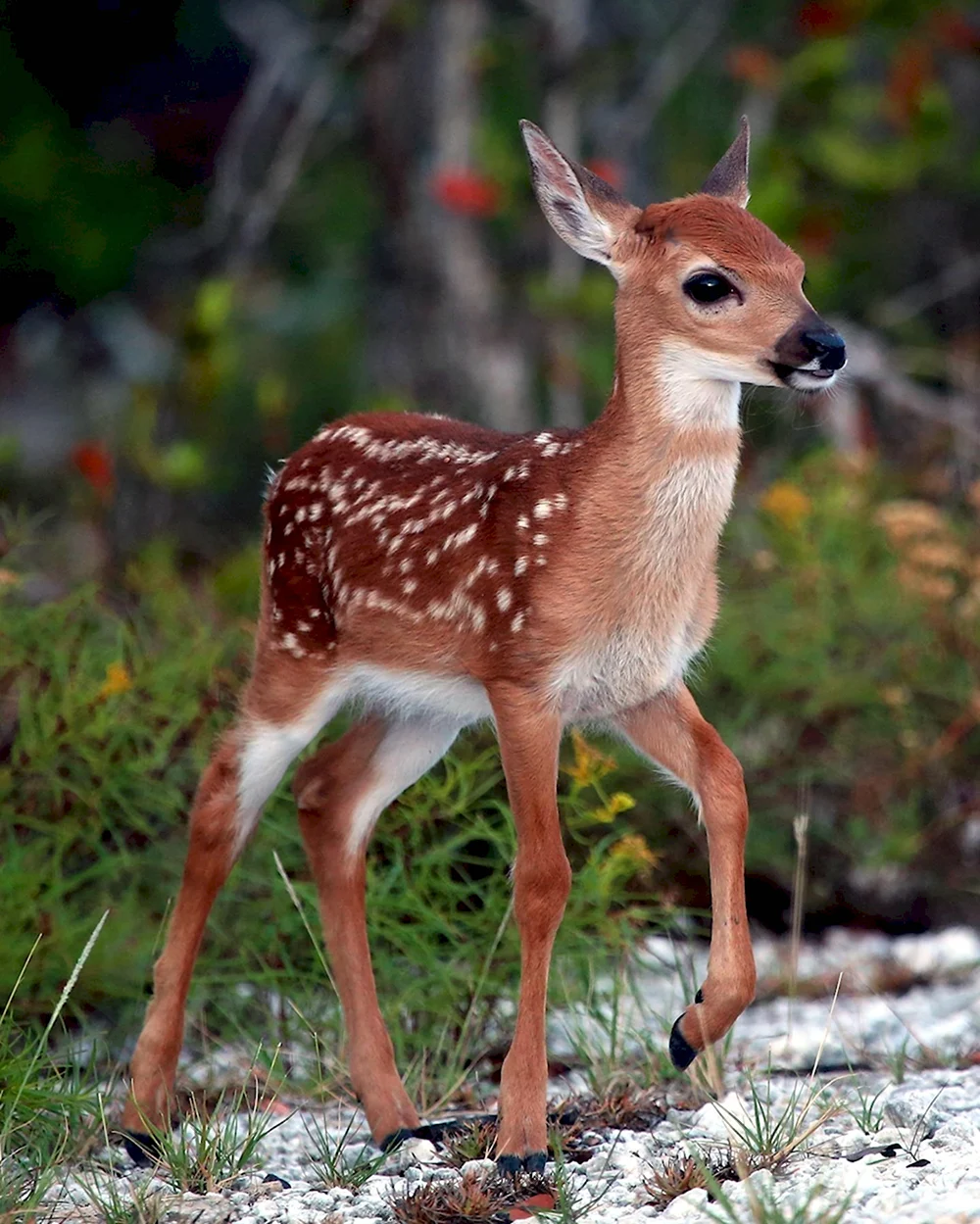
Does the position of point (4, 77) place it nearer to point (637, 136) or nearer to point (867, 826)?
point (637, 136)

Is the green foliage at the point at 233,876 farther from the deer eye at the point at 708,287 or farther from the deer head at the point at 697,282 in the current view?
the deer eye at the point at 708,287

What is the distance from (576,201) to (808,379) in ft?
2.90

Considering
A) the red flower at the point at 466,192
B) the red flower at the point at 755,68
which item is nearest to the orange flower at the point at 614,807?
the red flower at the point at 466,192

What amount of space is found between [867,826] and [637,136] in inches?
282

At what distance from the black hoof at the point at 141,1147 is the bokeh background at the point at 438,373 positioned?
2.54 feet

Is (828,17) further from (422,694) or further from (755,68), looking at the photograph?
(422,694)

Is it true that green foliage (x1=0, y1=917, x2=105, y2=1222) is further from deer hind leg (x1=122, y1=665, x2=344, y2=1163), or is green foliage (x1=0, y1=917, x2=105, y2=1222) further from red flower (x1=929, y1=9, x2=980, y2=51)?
red flower (x1=929, y1=9, x2=980, y2=51)

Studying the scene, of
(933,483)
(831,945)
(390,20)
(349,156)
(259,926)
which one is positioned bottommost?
(831,945)

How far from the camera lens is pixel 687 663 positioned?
521 centimetres

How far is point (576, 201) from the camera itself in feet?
17.1

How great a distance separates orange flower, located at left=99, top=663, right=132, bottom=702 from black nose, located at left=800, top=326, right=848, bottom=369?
8.61ft

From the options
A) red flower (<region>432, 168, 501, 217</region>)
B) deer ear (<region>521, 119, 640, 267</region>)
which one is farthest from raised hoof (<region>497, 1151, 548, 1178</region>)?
red flower (<region>432, 168, 501, 217</region>)

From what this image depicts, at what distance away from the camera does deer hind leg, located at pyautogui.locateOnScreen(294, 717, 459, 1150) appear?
214 inches

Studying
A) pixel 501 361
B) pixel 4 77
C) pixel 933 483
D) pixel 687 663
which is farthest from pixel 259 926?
pixel 4 77
